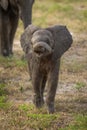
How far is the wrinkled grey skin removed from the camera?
764cm

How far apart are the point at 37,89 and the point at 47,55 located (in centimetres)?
52

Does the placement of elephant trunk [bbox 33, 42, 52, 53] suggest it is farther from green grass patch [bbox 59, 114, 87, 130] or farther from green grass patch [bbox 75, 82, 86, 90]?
green grass patch [bbox 75, 82, 86, 90]

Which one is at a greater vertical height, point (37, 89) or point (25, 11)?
point (37, 89)

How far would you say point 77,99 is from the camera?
626 cm

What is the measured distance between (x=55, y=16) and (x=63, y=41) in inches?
262

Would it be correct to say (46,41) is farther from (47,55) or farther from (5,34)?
(5,34)

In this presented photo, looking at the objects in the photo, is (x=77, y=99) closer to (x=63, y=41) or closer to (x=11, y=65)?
(x=63, y=41)

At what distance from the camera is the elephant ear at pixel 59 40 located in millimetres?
5434

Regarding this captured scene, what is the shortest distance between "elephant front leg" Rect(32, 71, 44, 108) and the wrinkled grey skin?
7.01 feet

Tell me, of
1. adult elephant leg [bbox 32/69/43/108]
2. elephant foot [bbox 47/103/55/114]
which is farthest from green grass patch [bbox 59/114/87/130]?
adult elephant leg [bbox 32/69/43/108]

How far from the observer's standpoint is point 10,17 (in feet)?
27.1

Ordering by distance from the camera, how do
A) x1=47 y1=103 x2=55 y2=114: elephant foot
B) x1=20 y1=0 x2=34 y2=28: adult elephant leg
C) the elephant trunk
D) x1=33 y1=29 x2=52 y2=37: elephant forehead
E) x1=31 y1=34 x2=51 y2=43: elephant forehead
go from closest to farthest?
the elephant trunk, x1=31 y1=34 x2=51 y2=43: elephant forehead, x1=33 y1=29 x2=52 y2=37: elephant forehead, x1=47 y1=103 x2=55 y2=114: elephant foot, x1=20 y1=0 x2=34 y2=28: adult elephant leg

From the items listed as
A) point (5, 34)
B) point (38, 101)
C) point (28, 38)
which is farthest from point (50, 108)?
point (5, 34)

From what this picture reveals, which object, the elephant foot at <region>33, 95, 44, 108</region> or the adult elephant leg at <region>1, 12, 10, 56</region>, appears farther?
the adult elephant leg at <region>1, 12, 10, 56</region>
